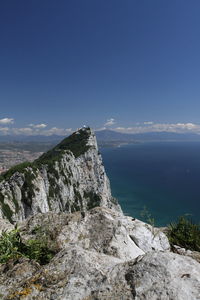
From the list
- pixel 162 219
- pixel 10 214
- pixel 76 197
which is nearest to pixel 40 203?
pixel 10 214

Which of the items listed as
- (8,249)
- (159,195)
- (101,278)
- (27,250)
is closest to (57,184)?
(27,250)

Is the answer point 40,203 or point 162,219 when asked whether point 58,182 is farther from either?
point 162,219

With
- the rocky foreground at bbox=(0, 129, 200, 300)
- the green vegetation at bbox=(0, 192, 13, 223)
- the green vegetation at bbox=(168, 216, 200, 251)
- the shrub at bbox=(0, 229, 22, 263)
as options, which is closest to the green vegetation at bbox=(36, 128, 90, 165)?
the green vegetation at bbox=(0, 192, 13, 223)

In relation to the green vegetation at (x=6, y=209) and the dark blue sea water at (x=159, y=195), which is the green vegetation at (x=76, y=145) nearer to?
the dark blue sea water at (x=159, y=195)

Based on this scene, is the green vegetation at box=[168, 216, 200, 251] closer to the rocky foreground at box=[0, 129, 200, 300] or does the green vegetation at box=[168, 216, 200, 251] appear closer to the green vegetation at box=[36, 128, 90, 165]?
the rocky foreground at box=[0, 129, 200, 300]

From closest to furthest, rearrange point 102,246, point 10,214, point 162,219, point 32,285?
1. point 32,285
2. point 102,246
3. point 10,214
4. point 162,219

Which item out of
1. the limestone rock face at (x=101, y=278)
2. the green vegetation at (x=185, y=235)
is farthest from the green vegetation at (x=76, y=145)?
the limestone rock face at (x=101, y=278)
